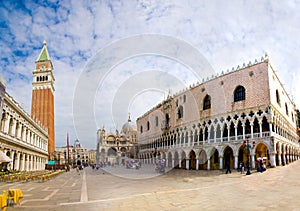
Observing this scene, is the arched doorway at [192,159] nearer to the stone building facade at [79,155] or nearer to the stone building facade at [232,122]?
the stone building facade at [232,122]

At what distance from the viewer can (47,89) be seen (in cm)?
6375

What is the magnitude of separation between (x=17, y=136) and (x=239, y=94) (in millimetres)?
30816

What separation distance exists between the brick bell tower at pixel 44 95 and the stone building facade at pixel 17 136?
16316 mm

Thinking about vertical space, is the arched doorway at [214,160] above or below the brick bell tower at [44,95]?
below

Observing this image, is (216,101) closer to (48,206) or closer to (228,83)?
(228,83)

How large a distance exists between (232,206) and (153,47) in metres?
12.6

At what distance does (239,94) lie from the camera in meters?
30.6

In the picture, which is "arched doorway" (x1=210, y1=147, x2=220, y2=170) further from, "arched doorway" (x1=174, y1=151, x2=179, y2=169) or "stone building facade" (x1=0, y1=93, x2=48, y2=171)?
"stone building facade" (x1=0, y1=93, x2=48, y2=171)

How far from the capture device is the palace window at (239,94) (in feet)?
98.3

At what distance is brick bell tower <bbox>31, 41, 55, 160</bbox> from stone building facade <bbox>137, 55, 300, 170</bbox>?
3566 centimetres

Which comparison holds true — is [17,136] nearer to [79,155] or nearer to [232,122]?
[232,122]

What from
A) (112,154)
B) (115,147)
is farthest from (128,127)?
(112,154)

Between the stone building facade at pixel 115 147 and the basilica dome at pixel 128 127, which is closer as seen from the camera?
the stone building facade at pixel 115 147

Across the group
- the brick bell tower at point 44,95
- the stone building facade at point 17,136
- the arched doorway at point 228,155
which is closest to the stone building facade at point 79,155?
the brick bell tower at point 44,95
